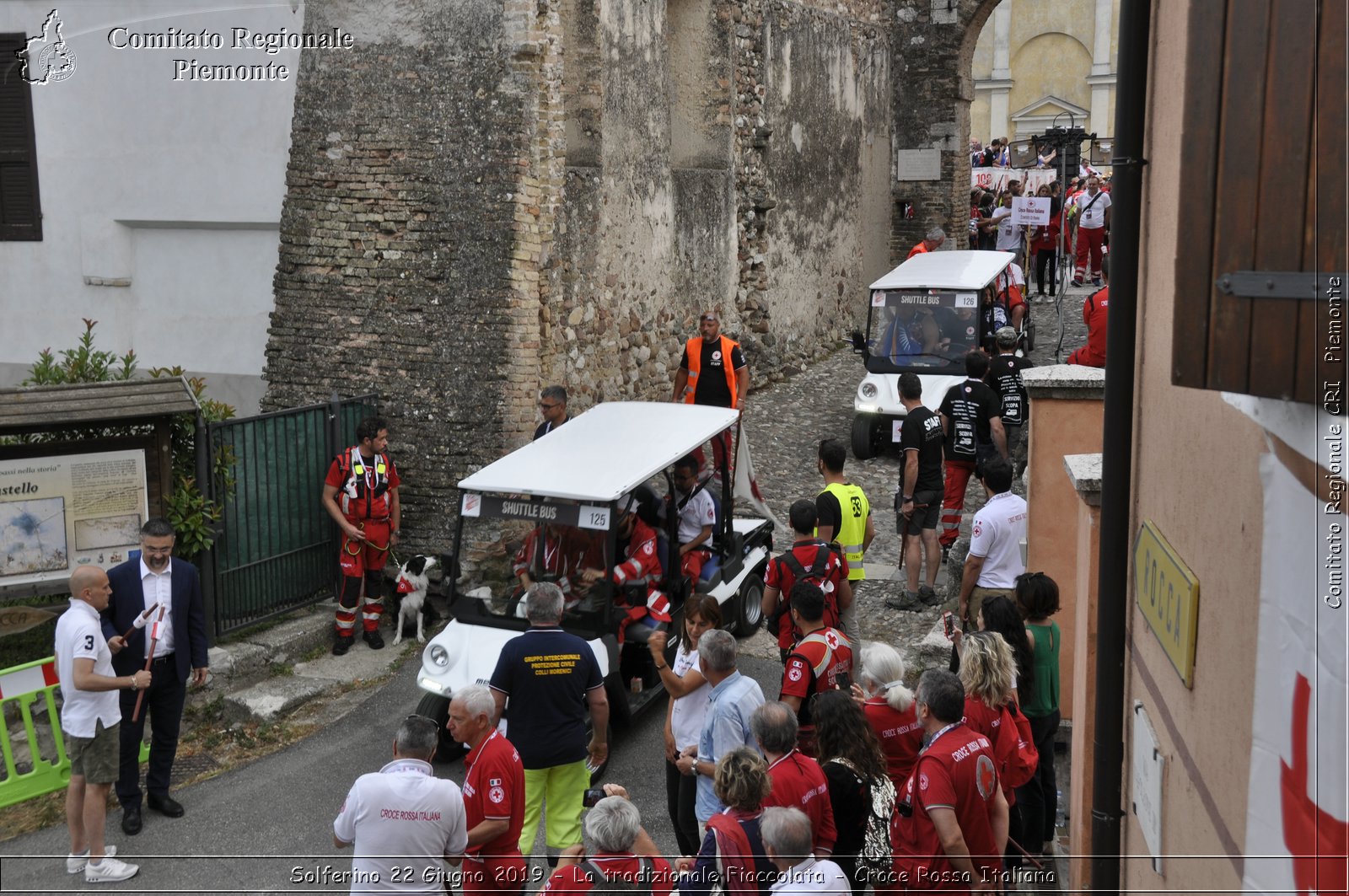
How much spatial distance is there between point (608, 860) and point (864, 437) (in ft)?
31.0

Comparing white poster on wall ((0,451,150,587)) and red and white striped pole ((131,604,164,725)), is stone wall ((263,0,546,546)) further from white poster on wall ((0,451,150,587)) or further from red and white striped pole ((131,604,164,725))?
red and white striped pole ((131,604,164,725))

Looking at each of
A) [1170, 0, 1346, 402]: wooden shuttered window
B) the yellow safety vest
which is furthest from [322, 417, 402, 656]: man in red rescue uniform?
[1170, 0, 1346, 402]: wooden shuttered window

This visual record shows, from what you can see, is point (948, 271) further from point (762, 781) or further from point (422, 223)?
point (762, 781)

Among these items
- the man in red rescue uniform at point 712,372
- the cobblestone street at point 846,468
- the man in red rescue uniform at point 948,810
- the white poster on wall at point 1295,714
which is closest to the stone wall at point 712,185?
the cobblestone street at point 846,468

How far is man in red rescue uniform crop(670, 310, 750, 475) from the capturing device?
11891 millimetres

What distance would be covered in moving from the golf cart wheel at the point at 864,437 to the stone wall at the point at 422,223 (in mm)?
4217

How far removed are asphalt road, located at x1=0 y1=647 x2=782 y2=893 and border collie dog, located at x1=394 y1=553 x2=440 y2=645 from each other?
1065mm

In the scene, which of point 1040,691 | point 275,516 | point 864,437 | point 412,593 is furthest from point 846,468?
point 1040,691

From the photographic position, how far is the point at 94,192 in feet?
40.2

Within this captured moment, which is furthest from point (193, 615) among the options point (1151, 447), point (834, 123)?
point (834, 123)

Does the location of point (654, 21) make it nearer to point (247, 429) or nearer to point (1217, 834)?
point (247, 429)

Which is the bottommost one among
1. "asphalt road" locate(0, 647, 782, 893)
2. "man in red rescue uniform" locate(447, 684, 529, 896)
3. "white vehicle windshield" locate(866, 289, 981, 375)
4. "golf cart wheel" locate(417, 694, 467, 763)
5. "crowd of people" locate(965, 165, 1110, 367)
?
"asphalt road" locate(0, 647, 782, 893)

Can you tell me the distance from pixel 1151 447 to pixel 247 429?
6865 millimetres

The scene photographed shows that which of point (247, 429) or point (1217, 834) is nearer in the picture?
point (1217, 834)
